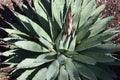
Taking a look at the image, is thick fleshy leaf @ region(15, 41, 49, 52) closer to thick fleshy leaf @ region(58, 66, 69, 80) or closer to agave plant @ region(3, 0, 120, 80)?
agave plant @ region(3, 0, 120, 80)

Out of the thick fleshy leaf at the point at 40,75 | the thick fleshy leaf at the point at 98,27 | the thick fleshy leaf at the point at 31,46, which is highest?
the thick fleshy leaf at the point at 98,27

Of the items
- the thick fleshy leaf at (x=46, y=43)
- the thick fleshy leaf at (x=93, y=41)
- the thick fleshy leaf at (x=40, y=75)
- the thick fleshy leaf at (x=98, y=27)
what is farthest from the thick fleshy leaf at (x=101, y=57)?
the thick fleshy leaf at (x=40, y=75)

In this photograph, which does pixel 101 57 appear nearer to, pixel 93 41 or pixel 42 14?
pixel 93 41

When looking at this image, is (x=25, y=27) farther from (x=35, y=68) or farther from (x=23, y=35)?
(x=35, y=68)

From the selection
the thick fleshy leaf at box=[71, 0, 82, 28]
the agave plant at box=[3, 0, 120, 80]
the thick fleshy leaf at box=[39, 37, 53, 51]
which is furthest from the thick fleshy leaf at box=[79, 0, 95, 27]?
the thick fleshy leaf at box=[39, 37, 53, 51]

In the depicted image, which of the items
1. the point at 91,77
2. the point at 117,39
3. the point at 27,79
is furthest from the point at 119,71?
the point at 27,79

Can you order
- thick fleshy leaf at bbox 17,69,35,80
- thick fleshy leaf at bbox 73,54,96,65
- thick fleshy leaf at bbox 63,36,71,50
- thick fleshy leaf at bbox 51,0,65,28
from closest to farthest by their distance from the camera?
thick fleshy leaf at bbox 73,54,96,65 < thick fleshy leaf at bbox 63,36,71,50 < thick fleshy leaf at bbox 17,69,35,80 < thick fleshy leaf at bbox 51,0,65,28

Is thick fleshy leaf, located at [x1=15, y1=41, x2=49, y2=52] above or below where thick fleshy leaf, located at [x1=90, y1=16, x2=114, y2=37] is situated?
below

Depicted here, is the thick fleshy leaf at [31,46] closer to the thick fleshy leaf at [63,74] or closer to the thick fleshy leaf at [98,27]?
the thick fleshy leaf at [63,74]
